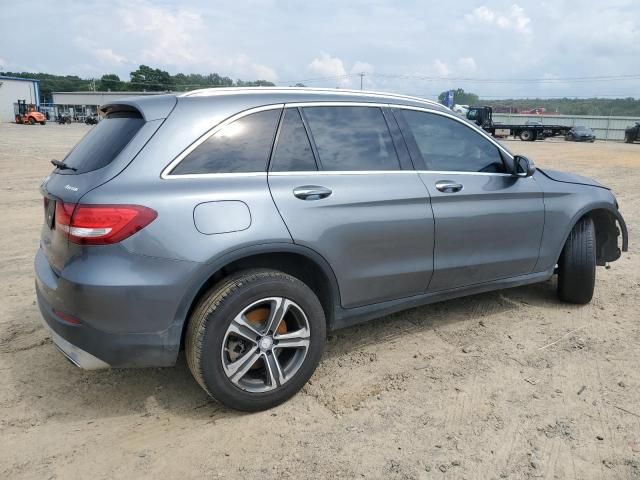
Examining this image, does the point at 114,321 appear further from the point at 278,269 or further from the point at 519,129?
the point at 519,129

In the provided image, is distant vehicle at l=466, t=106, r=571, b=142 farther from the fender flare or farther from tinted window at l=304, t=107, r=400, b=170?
tinted window at l=304, t=107, r=400, b=170

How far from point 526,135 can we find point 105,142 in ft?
131

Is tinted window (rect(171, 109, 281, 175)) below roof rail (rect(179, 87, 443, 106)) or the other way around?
below

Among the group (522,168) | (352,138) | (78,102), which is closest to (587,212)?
(522,168)

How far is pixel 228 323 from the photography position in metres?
2.72

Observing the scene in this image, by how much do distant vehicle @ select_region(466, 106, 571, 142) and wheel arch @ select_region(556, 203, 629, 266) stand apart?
35336 mm

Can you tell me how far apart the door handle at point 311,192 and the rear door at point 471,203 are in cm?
83

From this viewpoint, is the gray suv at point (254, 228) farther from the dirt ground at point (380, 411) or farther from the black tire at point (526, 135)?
the black tire at point (526, 135)

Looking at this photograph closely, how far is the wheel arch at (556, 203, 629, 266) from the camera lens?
4.54 m

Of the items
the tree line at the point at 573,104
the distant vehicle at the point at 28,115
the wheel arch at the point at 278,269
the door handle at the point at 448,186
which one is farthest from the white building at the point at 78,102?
the wheel arch at the point at 278,269

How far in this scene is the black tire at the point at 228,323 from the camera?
2.69 m

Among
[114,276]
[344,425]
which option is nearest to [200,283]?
[114,276]

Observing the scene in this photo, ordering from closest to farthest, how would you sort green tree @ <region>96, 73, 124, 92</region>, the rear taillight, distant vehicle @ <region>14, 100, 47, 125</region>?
the rear taillight → distant vehicle @ <region>14, 100, 47, 125</region> → green tree @ <region>96, 73, 124, 92</region>

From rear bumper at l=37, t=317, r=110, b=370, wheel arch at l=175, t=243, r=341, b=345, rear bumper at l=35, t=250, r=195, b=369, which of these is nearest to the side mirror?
→ wheel arch at l=175, t=243, r=341, b=345
